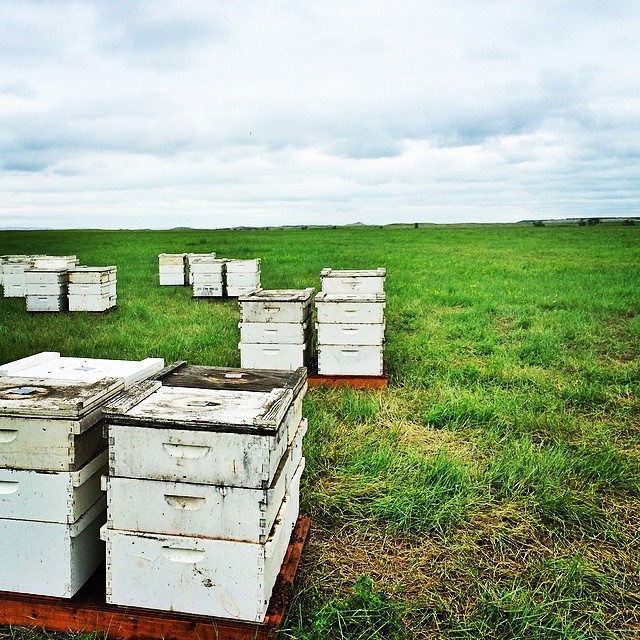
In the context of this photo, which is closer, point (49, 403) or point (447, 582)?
point (49, 403)

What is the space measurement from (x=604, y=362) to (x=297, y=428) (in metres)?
6.09

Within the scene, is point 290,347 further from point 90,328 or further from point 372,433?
point 90,328

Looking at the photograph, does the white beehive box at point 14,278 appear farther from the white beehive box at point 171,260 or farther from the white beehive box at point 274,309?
the white beehive box at point 274,309

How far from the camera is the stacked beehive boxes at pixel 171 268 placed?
16.3m

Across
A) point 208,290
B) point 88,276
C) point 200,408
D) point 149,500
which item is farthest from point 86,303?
point 149,500

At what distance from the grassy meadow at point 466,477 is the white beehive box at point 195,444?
34.3 inches

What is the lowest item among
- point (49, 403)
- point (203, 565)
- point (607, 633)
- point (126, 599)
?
point (607, 633)

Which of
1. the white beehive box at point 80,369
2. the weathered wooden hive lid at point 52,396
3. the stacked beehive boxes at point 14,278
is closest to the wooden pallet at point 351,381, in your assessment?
the white beehive box at point 80,369

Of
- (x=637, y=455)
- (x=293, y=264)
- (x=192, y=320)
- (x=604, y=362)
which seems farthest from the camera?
(x=293, y=264)

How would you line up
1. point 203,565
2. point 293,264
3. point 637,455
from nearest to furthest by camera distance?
1. point 203,565
2. point 637,455
3. point 293,264

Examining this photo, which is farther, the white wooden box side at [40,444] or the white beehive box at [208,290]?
the white beehive box at [208,290]

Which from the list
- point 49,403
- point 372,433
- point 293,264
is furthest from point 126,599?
point 293,264

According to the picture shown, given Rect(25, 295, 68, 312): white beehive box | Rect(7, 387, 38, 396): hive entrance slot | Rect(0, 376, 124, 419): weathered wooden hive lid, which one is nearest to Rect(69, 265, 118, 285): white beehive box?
Rect(25, 295, 68, 312): white beehive box

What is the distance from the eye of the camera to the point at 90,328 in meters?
10.5
